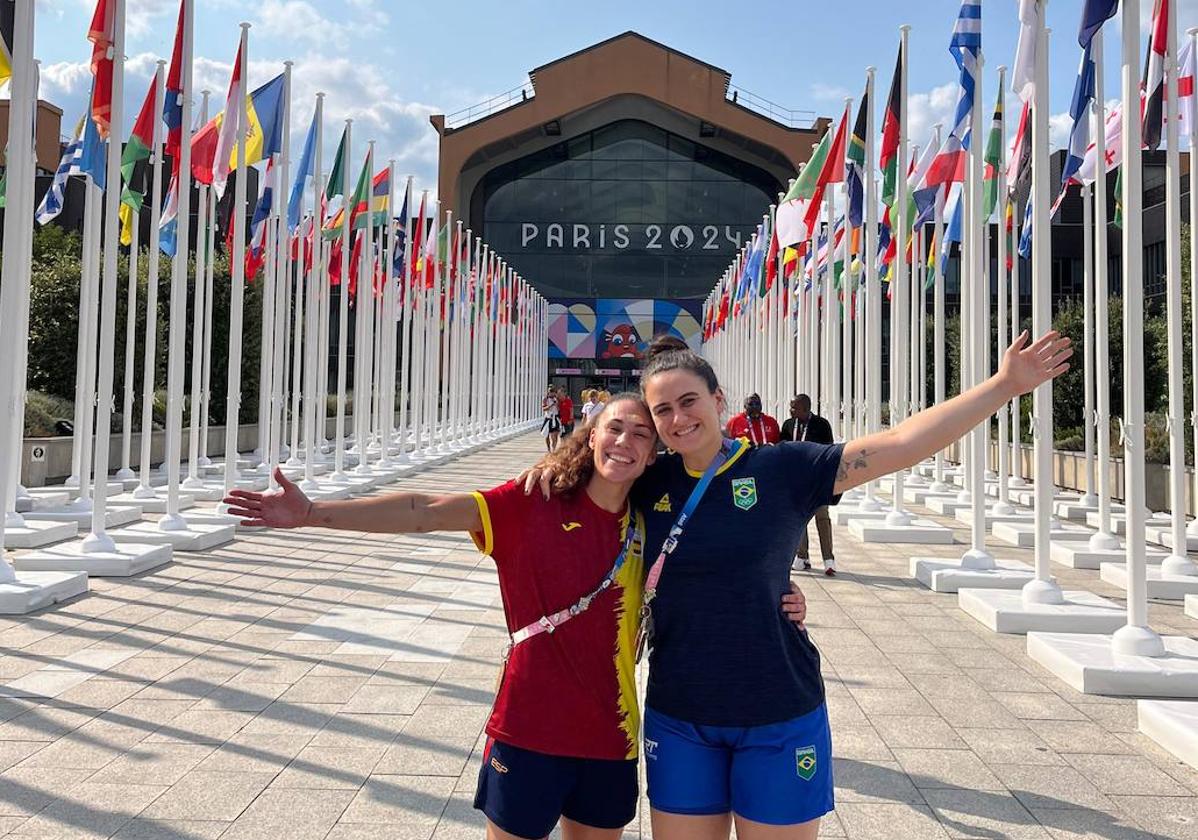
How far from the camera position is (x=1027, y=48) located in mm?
8453

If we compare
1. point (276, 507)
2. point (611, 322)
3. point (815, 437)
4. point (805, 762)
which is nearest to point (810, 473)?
point (805, 762)

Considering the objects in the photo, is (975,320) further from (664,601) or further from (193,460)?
(193,460)

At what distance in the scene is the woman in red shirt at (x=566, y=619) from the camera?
2.59 metres

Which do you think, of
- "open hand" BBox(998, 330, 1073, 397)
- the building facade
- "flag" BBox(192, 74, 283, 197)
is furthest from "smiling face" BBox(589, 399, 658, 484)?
the building facade

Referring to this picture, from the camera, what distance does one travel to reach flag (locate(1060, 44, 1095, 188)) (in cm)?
965

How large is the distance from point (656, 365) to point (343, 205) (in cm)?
1851

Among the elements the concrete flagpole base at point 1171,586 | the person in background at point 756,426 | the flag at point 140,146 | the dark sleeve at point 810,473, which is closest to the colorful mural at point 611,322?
the flag at point 140,146

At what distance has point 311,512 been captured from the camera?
2744 mm

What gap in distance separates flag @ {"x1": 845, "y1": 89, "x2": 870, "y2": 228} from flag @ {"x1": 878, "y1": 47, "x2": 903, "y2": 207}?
1.27 metres

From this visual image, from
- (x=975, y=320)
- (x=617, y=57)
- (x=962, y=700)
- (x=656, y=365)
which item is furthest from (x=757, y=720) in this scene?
(x=617, y=57)

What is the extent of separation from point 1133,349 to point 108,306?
9725mm

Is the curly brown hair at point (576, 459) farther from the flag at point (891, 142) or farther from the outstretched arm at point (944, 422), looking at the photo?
the flag at point (891, 142)

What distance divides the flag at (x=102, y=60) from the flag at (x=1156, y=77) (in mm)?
10858

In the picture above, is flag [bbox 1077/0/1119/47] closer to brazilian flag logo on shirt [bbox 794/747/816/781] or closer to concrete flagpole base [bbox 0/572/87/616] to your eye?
brazilian flag logo on shirt [bbox 794/747/816/781]
